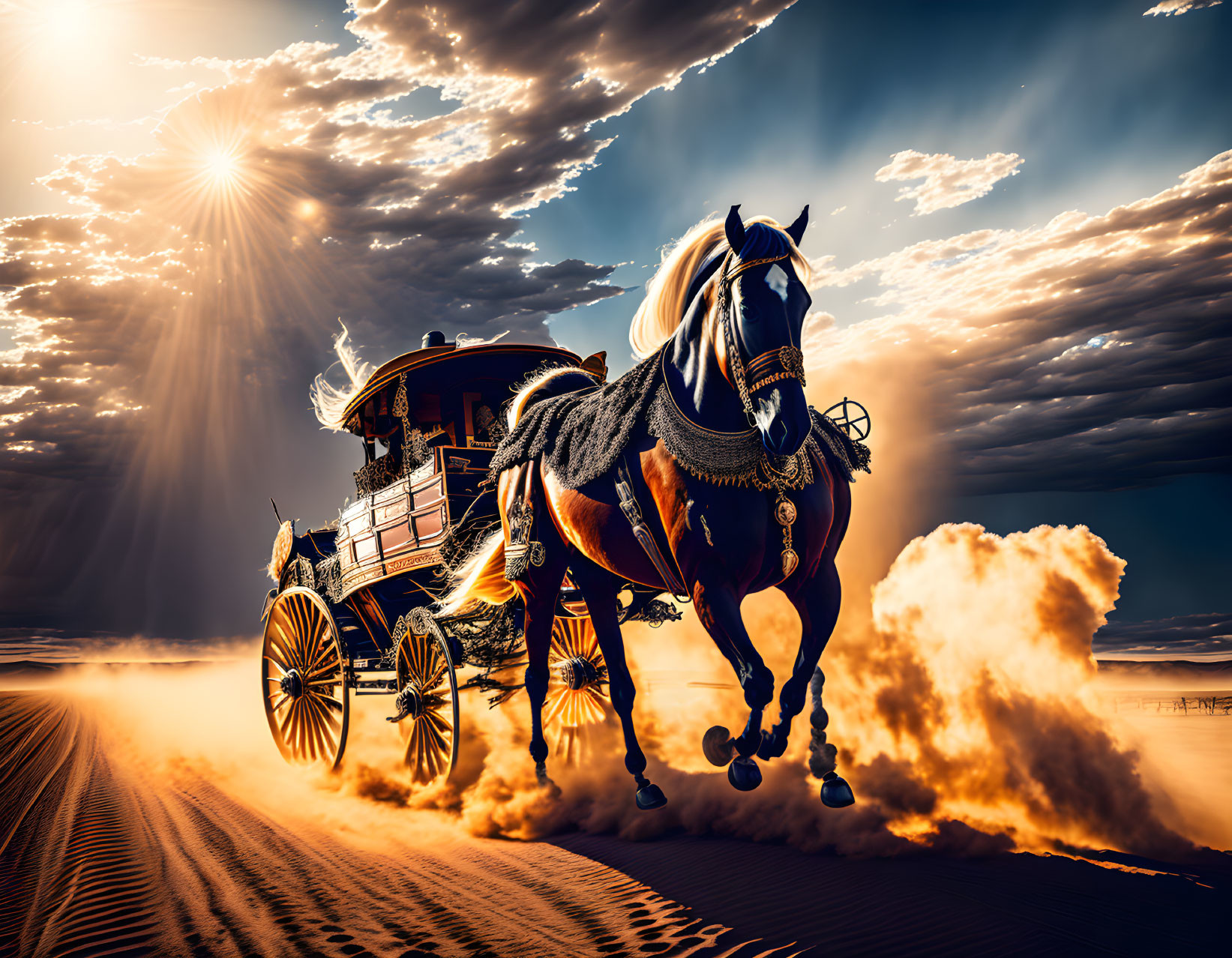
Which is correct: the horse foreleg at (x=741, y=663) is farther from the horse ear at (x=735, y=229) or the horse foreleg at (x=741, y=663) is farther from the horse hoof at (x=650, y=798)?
the horse ear at (x=735, y=229)

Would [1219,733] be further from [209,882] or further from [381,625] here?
[209,882]

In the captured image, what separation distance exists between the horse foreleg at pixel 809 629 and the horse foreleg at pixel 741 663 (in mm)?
211

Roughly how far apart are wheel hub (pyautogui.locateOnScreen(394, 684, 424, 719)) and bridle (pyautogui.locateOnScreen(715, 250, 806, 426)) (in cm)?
473

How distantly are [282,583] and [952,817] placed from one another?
27.8 ft

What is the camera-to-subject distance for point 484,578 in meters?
5.93

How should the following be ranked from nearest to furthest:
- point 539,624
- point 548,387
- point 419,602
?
point 539,624 → point 548,387 → point 419,602

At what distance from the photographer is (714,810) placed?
5512 mm

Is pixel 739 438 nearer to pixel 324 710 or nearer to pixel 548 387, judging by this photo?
A: pixel 548 387

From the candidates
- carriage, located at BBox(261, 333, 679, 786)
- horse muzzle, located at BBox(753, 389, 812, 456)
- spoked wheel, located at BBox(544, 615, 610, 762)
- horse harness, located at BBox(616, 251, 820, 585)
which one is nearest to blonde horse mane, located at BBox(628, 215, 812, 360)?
horse harness, located at BBox(616, 251, 820, 585)

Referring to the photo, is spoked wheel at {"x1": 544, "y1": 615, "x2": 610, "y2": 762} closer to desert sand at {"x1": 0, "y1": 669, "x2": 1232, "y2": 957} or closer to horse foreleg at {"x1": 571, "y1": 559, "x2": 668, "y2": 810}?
desert sand at {"x1": 0, "y1": 669, "x2": 1232, "y2": 957}

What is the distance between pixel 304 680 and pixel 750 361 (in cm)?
699

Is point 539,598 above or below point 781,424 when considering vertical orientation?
below

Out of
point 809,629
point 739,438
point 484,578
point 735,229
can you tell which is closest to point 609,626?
point 484,578

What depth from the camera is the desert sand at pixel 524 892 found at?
3.47 m
